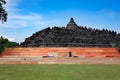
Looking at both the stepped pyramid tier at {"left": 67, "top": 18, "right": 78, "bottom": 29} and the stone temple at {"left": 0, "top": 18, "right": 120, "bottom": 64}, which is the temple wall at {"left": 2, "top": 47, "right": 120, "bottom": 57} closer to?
the stone temple at {"left": 0, "top": 18, "right": 120, "bottom": 64}

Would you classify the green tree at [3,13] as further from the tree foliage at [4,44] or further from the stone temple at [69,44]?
the tree foliage at [4,44]

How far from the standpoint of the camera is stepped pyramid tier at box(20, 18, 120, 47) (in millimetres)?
36562

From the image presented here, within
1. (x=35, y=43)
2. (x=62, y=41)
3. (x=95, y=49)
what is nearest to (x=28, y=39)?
(x=35, y=43)

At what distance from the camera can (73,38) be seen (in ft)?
122

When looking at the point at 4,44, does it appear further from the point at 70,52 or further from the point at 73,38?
the point at 70,52

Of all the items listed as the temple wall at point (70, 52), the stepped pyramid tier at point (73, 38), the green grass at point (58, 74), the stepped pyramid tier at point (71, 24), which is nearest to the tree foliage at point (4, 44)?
the stepped pyramid tier at point (73, 38)

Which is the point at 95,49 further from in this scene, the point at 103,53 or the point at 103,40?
the point at 103,40

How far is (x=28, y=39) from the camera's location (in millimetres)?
40969

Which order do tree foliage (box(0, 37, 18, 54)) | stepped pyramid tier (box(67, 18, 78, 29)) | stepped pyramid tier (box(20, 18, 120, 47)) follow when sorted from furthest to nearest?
1. tree foliage (box(0, 37, 18, 54))
2. stepped pyramid tier (box(67, 18, 78, 29))
3. stepped pyramid tier (box(20, 18, 120, 47))

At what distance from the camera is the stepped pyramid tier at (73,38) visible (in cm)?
3656

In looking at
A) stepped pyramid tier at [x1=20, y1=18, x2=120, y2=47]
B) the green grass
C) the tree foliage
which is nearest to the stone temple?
stepped pyramid tier at [x1=20, y1=18, x2=120, y2=47]

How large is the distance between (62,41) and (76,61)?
11593mm

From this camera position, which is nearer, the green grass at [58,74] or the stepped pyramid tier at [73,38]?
the green grass at [58,74]

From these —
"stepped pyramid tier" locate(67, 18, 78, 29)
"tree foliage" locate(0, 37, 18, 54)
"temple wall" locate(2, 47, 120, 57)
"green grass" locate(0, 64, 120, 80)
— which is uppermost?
"stepped pyramid tier" locate(67, 18, 78, 29)
